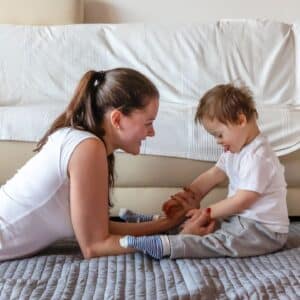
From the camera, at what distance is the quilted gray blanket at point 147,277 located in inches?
42.1

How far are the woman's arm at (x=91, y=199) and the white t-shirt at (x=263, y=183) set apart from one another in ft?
1.21

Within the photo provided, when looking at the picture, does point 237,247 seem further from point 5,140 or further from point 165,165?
point 5,140

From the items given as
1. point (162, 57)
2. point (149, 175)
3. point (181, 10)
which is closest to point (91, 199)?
point (149, 175)

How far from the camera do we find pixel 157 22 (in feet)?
8.89

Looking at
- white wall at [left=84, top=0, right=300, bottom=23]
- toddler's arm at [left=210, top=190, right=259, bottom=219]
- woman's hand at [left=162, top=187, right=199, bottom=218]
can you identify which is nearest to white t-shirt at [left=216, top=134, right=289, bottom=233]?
toddler's arm at [left=210, top=190, right=259, bottom=219]

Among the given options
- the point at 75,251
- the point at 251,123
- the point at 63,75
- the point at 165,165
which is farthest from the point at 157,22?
the point at 75,251

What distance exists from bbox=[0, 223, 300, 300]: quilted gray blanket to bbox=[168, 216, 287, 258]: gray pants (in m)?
0.02

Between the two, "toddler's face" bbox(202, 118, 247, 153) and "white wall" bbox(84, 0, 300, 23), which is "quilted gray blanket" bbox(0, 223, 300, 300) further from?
"white wall" bbox(84, 0, 300, 23)

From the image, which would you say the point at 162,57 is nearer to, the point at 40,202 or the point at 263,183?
the point at 263,183

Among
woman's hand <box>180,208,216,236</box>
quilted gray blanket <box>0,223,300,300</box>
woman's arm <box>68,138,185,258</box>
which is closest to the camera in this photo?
quilted gray blanket <box>0,223,300,300</box>

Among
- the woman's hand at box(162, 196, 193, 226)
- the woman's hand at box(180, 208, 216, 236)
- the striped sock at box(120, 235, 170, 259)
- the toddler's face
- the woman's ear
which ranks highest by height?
the woman's ear

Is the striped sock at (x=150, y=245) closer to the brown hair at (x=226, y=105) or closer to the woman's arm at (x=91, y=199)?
the woman's arm at (x=91, y=199)

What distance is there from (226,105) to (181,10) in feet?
4.50

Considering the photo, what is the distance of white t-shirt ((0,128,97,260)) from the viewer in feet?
4.29
